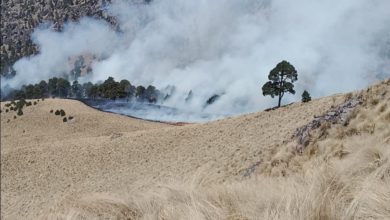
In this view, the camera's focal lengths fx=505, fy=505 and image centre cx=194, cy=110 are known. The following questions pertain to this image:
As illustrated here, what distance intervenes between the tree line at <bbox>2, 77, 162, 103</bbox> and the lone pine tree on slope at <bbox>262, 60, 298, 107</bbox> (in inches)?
2479

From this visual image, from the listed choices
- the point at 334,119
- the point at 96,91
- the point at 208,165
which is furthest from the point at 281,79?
the point at 96,91

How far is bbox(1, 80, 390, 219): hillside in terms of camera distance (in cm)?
580

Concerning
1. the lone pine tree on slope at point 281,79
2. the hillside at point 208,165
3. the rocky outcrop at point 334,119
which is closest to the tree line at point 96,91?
the hillside at point 208,165

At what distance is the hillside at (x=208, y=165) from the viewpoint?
5.80 meters

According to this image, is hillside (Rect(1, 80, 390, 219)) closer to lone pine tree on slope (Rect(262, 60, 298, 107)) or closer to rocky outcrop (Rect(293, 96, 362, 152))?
rocky outcrop (Rect(293, 96, 362, 152))

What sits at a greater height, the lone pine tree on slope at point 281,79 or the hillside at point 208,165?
the lone pine tree on slope at point 281,79

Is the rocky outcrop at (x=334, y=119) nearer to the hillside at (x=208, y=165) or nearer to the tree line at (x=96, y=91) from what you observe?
Result: the hillside at (x=208, y=165)

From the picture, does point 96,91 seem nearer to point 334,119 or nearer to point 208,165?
point 208,165

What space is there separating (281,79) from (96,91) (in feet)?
242

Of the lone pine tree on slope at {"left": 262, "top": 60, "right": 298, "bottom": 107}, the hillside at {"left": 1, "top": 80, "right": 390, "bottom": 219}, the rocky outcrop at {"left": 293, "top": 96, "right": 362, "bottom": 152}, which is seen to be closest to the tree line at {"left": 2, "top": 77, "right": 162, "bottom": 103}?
the hillside at {"left": 1, "top": 80, "right": 390, "bottom": 219}

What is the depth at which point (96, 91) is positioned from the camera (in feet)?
415

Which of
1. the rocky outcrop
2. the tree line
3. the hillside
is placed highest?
the tree line

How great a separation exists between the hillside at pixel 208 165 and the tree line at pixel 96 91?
53.1ft

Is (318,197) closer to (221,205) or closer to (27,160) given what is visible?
(221,205)
